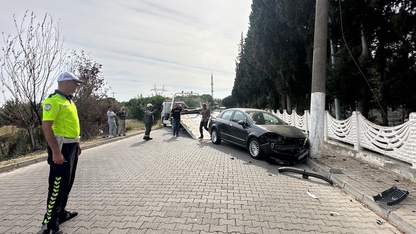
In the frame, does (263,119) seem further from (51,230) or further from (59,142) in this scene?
(51,230)

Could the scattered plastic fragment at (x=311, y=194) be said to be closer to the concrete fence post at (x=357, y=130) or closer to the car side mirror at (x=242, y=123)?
the concrete fence post at (x=357, y=130)

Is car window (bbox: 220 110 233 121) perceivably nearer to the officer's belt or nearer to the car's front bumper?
the car's front bumper

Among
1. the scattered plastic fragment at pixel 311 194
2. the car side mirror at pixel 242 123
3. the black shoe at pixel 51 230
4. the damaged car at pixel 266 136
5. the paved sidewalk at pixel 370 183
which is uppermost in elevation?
the car side mirror at pixel 242 123

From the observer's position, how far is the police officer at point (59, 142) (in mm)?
2988

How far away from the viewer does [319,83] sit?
24.1 feet

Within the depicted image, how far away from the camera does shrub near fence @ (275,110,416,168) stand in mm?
5156

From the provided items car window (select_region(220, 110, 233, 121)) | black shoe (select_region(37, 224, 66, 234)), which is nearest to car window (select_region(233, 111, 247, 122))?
car window (select_region(220, 110, 233, 121))

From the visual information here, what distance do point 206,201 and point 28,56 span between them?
428 inches

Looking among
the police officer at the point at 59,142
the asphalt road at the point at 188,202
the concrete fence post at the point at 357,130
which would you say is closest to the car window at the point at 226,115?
the asphalt road at the point at 188,202

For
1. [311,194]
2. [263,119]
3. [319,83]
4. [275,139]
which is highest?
[319,83]

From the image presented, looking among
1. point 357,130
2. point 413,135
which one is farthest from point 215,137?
point 413,135

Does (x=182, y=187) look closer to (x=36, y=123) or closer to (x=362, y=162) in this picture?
(x=362, y=162)

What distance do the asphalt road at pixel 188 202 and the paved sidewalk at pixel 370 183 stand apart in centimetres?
16

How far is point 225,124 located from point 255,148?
2.30 metres
